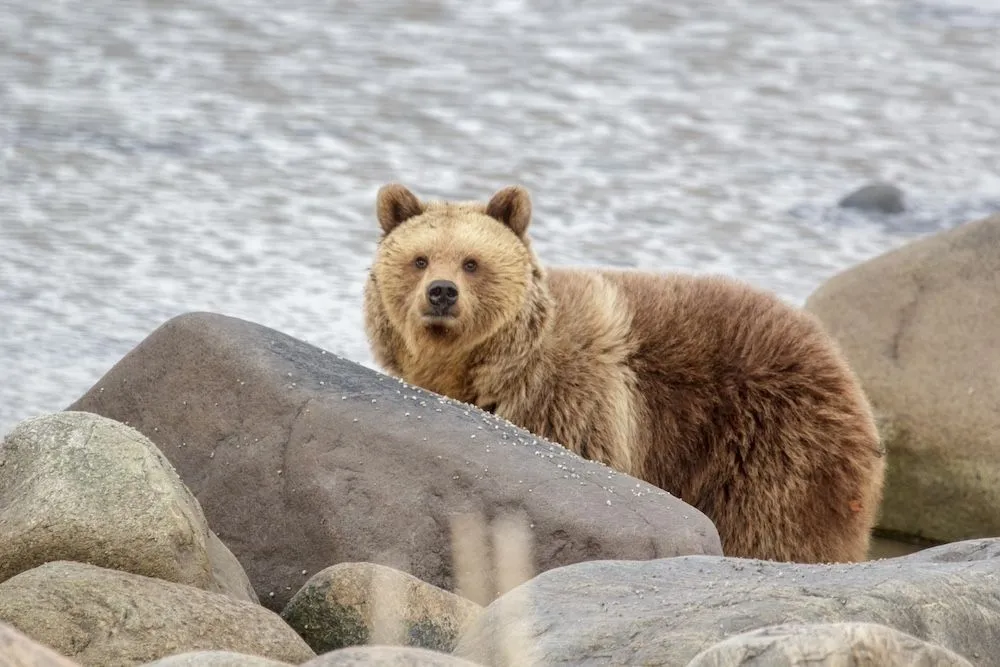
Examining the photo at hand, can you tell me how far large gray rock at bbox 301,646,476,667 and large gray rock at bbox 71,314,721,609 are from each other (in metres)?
1.64

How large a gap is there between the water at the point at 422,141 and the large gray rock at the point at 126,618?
11.1ft

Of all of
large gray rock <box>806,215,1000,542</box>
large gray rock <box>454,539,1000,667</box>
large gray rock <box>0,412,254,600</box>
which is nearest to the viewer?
large gray rock <box>454,539,1000,667</box>

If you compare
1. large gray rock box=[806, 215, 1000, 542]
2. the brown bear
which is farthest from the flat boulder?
large gray rock box=[806, 215, 1000, 542]

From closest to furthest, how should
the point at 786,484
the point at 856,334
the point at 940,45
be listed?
the point at 786,484
the point at 856,334
the point at 940,45

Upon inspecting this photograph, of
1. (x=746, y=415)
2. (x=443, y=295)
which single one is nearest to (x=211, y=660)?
(x=443, y=295)

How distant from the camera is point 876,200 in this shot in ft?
38.1

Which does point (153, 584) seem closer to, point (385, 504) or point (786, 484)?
point (385, 504)

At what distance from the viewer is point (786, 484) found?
602 cm

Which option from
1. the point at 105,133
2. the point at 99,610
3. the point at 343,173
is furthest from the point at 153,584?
the point at 105,133

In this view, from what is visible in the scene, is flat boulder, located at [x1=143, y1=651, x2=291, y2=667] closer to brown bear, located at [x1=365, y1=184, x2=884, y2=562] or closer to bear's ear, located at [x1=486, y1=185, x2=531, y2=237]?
brown bear, located at [x1=365, y1=184, x2=884, y2=562]

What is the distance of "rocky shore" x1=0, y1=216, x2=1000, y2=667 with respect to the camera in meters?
3.88

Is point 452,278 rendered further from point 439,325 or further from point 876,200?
point 876,200

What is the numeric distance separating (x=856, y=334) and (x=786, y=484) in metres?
1.76

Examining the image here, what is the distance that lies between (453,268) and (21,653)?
127 inches
